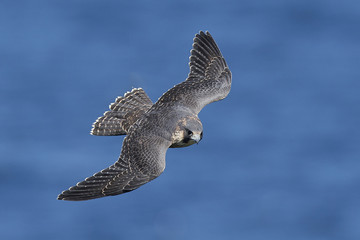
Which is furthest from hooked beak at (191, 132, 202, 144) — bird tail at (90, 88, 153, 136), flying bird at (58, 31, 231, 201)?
bird tail at (90, 88, 153, 136)

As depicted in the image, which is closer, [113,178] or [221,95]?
[113,178]

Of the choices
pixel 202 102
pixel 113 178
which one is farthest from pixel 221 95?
pixel 113 178

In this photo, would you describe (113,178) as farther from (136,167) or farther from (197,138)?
(197,138)

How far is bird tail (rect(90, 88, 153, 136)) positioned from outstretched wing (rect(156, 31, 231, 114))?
3.00 feet

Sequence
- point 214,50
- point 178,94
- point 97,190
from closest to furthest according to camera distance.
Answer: point 97,190 < point 178,94 < point 214,50

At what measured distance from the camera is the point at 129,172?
20.0 metres

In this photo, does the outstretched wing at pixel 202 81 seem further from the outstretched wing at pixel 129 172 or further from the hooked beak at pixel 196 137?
the outstretched wing at pixel 129 172

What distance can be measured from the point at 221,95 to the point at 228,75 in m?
0.99

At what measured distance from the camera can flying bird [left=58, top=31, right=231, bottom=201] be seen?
19.8 m

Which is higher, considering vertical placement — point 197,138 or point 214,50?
point 214,50

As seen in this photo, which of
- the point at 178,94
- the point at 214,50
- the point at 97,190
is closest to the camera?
the point at 97,190

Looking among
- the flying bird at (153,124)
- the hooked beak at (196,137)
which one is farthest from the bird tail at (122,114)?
the hooked beak at (196,137)

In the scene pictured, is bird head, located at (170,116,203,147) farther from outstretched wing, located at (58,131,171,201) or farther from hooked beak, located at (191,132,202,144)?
outstretched wing, located at (58,131,171,201)

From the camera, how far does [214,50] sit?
78.2 ft
